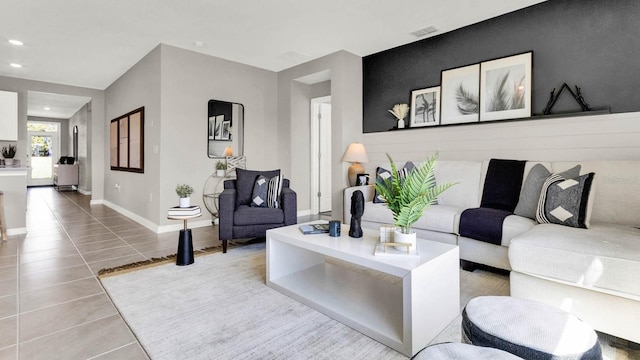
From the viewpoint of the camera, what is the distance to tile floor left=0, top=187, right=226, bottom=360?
164 centimetres

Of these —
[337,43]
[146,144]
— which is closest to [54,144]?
[146,144]

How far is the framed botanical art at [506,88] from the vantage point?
3375 millimetres

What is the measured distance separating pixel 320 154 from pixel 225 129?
1.80 metres

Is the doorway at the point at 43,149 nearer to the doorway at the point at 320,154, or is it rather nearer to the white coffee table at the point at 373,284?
the doorway at the point at 320,154

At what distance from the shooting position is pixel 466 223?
2.75 m

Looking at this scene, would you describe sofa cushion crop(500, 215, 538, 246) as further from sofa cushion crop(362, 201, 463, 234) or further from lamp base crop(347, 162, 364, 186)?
lamp base crop(347, 162, 364, 186)

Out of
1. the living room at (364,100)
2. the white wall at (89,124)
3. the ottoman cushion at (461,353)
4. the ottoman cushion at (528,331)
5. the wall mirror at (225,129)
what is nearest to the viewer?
the ottoman cushion at (461,353)

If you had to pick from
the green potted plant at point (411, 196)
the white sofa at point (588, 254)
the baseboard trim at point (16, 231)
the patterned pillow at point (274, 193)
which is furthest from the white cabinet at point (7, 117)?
the white sofa at point (588, 254)

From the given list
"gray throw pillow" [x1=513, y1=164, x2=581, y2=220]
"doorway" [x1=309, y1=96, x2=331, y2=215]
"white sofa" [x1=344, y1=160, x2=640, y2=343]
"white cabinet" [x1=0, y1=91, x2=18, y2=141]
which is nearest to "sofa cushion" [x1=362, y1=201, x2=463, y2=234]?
"white sofa" [x1=344, y1=160, x2=640, y2=343]

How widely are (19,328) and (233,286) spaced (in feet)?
3.98

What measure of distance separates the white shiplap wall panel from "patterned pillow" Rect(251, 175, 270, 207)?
1852 millimetres

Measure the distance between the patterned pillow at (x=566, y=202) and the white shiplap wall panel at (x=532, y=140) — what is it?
766mm

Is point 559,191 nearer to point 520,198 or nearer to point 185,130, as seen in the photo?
point 520,198

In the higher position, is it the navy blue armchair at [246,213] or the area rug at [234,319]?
the navy blue armchair at [246,213]
